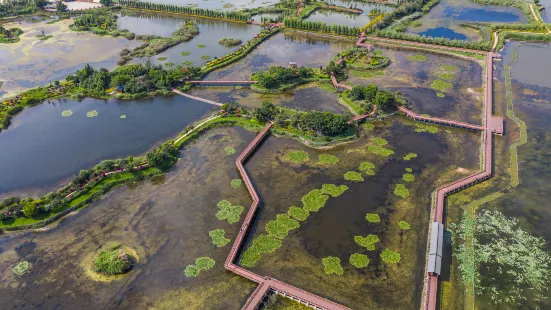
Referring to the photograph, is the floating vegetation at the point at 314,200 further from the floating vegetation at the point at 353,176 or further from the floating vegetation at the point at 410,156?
the floating vegetation at the point at 410,156

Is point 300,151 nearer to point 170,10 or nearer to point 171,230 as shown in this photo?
point 171,230

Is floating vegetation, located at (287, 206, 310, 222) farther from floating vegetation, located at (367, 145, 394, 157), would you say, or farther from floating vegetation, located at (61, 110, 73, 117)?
floating vegetation, located at (61, 110, 73, 117)

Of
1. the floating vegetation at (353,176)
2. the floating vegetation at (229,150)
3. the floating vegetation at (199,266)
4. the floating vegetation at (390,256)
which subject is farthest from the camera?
the floating vegetation at (229,150)

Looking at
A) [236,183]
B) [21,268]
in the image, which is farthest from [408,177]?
[21,268]

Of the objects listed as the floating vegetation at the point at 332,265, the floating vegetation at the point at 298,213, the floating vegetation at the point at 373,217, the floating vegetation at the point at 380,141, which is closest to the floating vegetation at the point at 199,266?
the floating vegetation at the point at 298,213

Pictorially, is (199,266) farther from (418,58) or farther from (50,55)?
(50,55)
